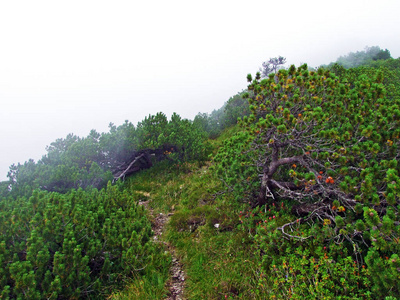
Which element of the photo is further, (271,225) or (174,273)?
(174,273)

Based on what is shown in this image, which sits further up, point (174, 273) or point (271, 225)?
point (271, 225)

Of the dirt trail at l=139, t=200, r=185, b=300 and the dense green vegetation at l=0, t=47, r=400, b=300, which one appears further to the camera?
the dirt trail at l=139, t=200, r=185, b=300

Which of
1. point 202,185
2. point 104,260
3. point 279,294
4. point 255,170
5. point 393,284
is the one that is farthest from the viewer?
point 202,185

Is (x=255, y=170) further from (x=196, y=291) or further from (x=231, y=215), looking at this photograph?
(x=196, y=291)

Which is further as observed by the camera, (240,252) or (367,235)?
(240,252)

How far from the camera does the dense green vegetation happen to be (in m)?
3.34

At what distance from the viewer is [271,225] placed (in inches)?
166

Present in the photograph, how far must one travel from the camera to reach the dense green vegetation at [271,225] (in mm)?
3340

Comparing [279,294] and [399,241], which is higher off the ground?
[399,241]

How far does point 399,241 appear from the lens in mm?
2898

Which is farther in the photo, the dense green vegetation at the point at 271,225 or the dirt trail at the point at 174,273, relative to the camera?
the dirt trail at the point at 174,273

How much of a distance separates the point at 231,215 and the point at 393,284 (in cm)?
356

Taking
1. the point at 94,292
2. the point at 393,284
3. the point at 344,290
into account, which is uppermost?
the point at 94,292

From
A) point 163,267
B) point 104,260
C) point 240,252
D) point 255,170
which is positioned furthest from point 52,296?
point 255,170
